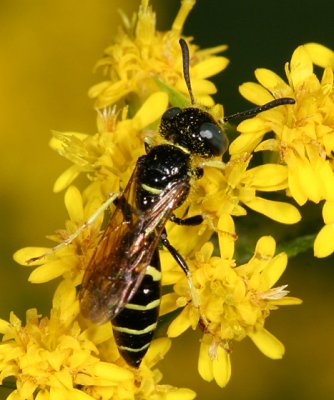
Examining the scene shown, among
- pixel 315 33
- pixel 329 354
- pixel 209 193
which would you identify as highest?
pixel 209 193

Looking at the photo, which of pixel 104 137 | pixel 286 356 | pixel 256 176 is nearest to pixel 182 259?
pixel 256 176

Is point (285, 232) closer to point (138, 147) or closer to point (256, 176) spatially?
point (256, 176)

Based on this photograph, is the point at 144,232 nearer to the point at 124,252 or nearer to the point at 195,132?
the point at 124,252

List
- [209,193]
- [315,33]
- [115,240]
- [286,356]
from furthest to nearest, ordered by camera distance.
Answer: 1. [315,33]
2. [286,356]
3. [209,193]
4. [115,240]

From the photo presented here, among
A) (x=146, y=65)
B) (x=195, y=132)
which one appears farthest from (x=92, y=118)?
(x=195, y=132)

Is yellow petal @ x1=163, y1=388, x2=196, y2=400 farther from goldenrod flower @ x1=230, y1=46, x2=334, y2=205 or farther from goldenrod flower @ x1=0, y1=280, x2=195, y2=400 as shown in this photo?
goldenrod flower @ x1=230, y1=46, x2=334, y2=205

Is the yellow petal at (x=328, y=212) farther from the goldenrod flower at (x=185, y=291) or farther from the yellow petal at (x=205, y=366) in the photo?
the yellow petal at (x=205, y=366)

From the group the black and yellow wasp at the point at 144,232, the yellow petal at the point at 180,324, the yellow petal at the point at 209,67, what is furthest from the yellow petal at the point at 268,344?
the yellow petal at the point at 209,67
